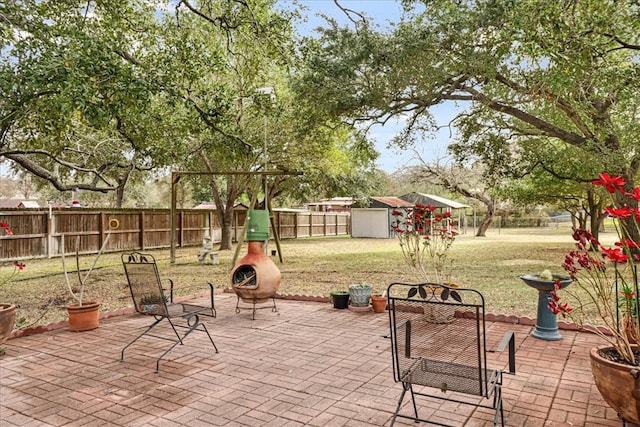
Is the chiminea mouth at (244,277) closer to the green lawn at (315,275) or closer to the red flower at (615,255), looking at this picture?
the green lawn at (315,275)

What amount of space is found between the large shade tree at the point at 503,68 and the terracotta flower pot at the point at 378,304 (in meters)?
4.13

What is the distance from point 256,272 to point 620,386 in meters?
3.93

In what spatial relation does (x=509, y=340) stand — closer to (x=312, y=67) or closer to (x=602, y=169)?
(x=312, y=67)

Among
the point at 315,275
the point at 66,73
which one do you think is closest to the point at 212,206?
the point at 315,275

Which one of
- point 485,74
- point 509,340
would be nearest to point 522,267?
point 485,74

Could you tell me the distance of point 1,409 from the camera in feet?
9.77

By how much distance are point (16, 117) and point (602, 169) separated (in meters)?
10.4

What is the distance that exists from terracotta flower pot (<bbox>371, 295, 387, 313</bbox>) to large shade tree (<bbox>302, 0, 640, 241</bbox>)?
413 cm

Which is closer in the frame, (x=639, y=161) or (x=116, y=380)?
(x=116, y=380)

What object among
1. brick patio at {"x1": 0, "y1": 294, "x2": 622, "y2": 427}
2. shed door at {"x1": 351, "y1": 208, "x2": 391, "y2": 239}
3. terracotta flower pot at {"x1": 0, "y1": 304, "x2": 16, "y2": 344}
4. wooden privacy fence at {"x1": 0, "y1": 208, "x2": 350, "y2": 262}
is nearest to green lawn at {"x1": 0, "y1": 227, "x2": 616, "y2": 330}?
wooden privacy fence at {"x1": 0, "y1": 208, "x2": 350, "y2": 262}

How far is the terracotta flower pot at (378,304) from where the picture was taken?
5.76 meters

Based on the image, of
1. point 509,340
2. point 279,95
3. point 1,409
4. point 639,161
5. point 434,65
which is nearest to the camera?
point 509,340

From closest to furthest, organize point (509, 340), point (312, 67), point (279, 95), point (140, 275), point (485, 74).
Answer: point (509, 340) < point (140, 275) < point (485, 74) < point (312, 67) < point (279, 95)

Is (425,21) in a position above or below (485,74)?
above
